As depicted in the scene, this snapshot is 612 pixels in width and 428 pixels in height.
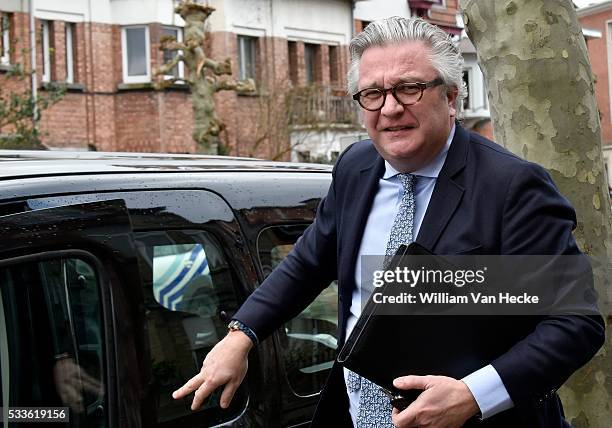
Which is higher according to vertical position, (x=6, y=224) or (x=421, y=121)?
(x=421, y=121)

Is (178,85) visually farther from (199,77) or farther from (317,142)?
(199,77)

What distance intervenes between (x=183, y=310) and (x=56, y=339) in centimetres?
48

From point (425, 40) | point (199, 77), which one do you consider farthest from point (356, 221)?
point (199, 77)

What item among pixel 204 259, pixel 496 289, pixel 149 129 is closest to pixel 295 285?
pixel 204 259

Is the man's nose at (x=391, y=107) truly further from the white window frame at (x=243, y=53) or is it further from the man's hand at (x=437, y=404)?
the white window frame at (x=243, y=53)

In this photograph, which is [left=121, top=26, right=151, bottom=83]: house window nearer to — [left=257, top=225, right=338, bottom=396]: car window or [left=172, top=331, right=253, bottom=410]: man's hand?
[left=257, top=225, right=338, bottom=396]: car window

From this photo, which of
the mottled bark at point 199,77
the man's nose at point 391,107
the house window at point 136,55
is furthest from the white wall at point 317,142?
the man's nose at point 391,107

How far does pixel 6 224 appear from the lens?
2512 millimetres

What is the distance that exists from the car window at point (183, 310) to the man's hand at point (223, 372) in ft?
0.75

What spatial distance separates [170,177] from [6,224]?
747mm

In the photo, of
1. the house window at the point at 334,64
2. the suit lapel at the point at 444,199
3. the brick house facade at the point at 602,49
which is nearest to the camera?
the suit lapel at the point at 444,199

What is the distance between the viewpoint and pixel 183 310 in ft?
10.2

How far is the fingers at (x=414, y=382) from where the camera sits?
233 cm

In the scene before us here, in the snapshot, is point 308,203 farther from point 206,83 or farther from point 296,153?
point 296,153
